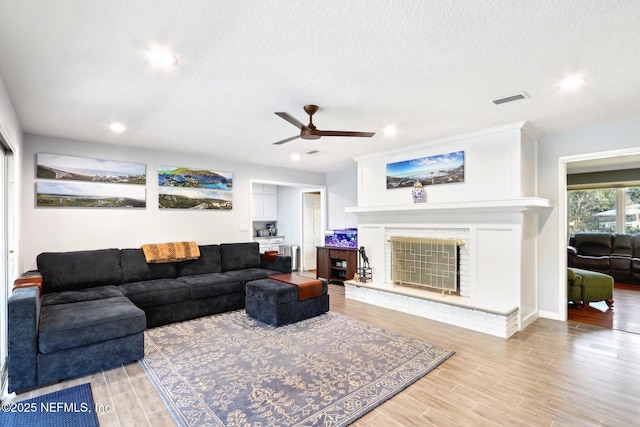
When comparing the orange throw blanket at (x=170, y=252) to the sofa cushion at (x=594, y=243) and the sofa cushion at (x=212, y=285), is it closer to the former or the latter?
the sofa cushion at (x=212, y=285)

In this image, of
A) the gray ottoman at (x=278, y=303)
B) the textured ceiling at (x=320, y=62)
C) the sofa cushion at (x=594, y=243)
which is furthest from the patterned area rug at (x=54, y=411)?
the sofa cushion at (x=594, y=243)

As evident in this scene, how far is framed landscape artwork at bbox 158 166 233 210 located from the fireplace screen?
3.05 meters

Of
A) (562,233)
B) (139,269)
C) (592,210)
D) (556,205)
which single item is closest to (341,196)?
(556,205)

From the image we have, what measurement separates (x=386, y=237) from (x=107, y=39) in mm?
4281

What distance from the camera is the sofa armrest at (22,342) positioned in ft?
7.95

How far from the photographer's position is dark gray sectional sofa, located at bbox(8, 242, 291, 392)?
250cm

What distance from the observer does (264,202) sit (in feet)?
27.0

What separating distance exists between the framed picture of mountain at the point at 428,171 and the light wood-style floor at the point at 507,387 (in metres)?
2.08

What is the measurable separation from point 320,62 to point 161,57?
1092 mm

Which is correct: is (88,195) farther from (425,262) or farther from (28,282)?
(425,262)

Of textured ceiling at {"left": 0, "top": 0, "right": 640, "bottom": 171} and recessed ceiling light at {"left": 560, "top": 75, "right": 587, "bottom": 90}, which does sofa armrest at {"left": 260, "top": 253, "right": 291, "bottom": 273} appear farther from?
recessed ceiling light at {"left": 560, "top": 75, "right": 587, "bottom": 90}

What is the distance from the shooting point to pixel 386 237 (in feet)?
17.0

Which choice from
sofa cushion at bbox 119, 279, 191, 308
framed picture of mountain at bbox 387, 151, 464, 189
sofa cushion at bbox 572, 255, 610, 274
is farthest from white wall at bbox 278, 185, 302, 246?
sofa cushion at bbox 572, 255, 610, 274

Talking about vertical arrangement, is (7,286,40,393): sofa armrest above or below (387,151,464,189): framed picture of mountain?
below
